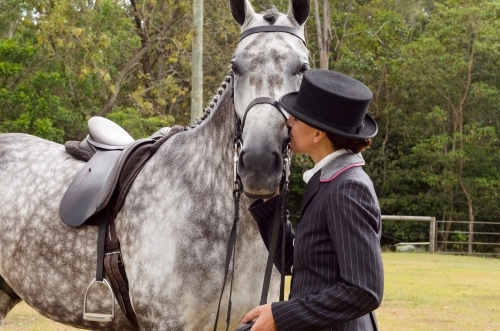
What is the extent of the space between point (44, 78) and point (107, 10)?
2.80 m

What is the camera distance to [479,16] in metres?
33.1

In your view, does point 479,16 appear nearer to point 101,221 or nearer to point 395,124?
point 395,124

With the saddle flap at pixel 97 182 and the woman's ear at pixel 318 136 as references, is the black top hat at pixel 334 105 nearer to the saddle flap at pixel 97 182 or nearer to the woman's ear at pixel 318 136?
the woman's ear at pixel 318 136

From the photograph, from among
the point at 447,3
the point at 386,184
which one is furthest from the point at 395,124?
the point at 447,3

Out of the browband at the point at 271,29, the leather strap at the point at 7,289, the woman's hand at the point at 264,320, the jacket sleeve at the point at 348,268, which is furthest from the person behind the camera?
the leather strap at the point at 7,289

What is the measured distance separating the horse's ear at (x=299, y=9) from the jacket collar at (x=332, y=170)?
1.60 metres

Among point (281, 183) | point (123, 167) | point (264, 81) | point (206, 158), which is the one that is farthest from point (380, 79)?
point (281, 183)

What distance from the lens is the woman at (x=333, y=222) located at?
278 cm

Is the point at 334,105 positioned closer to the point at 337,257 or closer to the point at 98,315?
the point at 337,257

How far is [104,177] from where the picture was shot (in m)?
4.85

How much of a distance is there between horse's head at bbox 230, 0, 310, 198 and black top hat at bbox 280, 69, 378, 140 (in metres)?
0.59

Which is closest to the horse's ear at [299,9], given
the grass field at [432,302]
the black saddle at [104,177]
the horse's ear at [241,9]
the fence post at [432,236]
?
the horse's ear at [241,9]

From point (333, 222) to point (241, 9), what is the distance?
83.3 inches

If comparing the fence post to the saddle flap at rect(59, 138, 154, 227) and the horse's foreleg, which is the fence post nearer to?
the horse's foreleg
